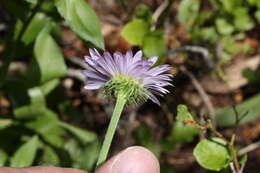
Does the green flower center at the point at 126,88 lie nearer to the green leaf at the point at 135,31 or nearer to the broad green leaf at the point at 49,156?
the green leaf at the point at 135,31

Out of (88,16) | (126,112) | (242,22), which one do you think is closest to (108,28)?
(126,112)

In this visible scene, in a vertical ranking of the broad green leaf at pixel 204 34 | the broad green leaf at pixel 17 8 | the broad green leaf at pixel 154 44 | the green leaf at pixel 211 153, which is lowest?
the green leaf at pixel 211 153

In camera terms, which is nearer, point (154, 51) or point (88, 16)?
point (88, 16)

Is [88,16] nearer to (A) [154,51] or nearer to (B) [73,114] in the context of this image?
(A) [154,51]

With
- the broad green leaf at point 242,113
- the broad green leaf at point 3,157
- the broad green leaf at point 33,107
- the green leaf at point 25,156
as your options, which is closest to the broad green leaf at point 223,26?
the broad green leaf at point 242,113

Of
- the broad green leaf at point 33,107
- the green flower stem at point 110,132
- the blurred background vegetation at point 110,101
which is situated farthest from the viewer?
the broad green leaf at point 33,107

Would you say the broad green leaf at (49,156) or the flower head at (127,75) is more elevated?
the flower head at (127,75)

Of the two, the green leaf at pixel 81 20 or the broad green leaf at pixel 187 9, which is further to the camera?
the broad green leaf at pixel 187 9

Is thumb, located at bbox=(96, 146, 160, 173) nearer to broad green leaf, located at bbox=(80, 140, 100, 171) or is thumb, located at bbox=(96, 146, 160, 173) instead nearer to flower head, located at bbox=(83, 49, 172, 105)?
flower head, located at bbox=(83, 49, 172, 105)
